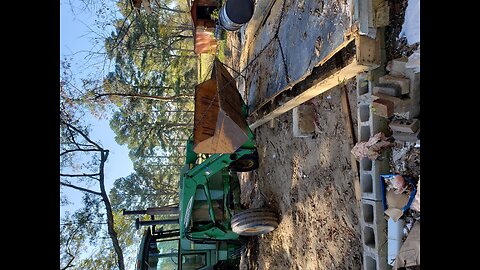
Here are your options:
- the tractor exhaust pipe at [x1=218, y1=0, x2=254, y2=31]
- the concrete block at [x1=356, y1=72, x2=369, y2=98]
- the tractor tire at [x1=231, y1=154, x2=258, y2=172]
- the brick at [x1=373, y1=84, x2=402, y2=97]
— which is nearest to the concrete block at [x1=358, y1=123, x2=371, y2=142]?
the concrete block at [x1=356, y1=72, x2=369, y2=98]

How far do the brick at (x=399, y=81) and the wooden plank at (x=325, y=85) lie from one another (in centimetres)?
23

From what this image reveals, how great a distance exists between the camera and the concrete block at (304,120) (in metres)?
4.68

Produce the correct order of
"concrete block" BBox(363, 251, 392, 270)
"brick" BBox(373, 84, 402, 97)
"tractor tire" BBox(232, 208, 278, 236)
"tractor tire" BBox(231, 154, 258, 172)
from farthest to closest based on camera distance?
"tractor tire" BBox(231, 154, 258, 172), "tractor tire" BBox(232, 208, 278, 236), "concrete block" BBox(363, 251, 392, 270), "brick" BBox(373, 84, 402, 97)

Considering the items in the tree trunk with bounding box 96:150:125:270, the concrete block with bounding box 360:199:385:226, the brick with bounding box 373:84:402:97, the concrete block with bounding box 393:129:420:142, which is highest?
the brick with bounding box 373:84:402:97

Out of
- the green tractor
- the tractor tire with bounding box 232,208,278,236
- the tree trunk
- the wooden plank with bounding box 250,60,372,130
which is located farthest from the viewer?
the tree trunk

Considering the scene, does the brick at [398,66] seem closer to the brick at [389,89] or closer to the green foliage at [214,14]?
the brick at [389,89]

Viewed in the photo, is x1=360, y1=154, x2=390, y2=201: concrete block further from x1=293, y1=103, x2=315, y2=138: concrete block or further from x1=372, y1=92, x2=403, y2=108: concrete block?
x1=293, y1=103, x2=315, y2=138: concrete block

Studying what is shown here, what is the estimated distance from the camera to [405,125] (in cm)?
286

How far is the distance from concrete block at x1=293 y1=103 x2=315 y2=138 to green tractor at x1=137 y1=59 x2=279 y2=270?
713 mm

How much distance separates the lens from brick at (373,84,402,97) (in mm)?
2937
